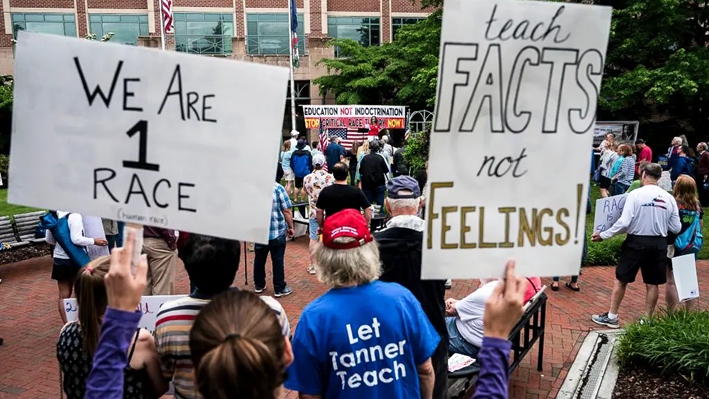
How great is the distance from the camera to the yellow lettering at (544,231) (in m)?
1.91

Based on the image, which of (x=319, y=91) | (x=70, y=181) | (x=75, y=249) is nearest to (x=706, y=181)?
(x=75, y=249)

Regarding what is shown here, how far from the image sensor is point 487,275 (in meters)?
1.87

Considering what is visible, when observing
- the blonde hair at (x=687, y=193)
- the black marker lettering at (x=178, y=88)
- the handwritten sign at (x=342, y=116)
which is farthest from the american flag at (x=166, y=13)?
the black marker lettering at (x=178, y=88)

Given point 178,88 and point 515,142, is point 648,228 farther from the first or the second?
point 178,88

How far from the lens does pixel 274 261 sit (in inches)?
284

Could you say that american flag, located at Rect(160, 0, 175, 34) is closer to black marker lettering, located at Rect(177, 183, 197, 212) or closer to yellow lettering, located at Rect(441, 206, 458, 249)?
black marker lettering, located at Rect(177, 183, 197, 212)

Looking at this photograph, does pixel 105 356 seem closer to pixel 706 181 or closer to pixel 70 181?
pixel 70 181

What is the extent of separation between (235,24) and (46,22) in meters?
11.1

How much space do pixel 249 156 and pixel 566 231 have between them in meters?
1.14

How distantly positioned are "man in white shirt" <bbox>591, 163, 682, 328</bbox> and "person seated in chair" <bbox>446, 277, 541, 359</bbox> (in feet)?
6.72

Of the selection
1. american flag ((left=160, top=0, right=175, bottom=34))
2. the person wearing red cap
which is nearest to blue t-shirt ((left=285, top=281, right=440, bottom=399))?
the person wearing red cap

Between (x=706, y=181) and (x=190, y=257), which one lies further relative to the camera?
(x=706, y=181)

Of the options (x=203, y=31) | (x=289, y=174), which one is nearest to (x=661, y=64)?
(x=289, y=174)

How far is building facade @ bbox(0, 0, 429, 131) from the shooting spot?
108 feet
